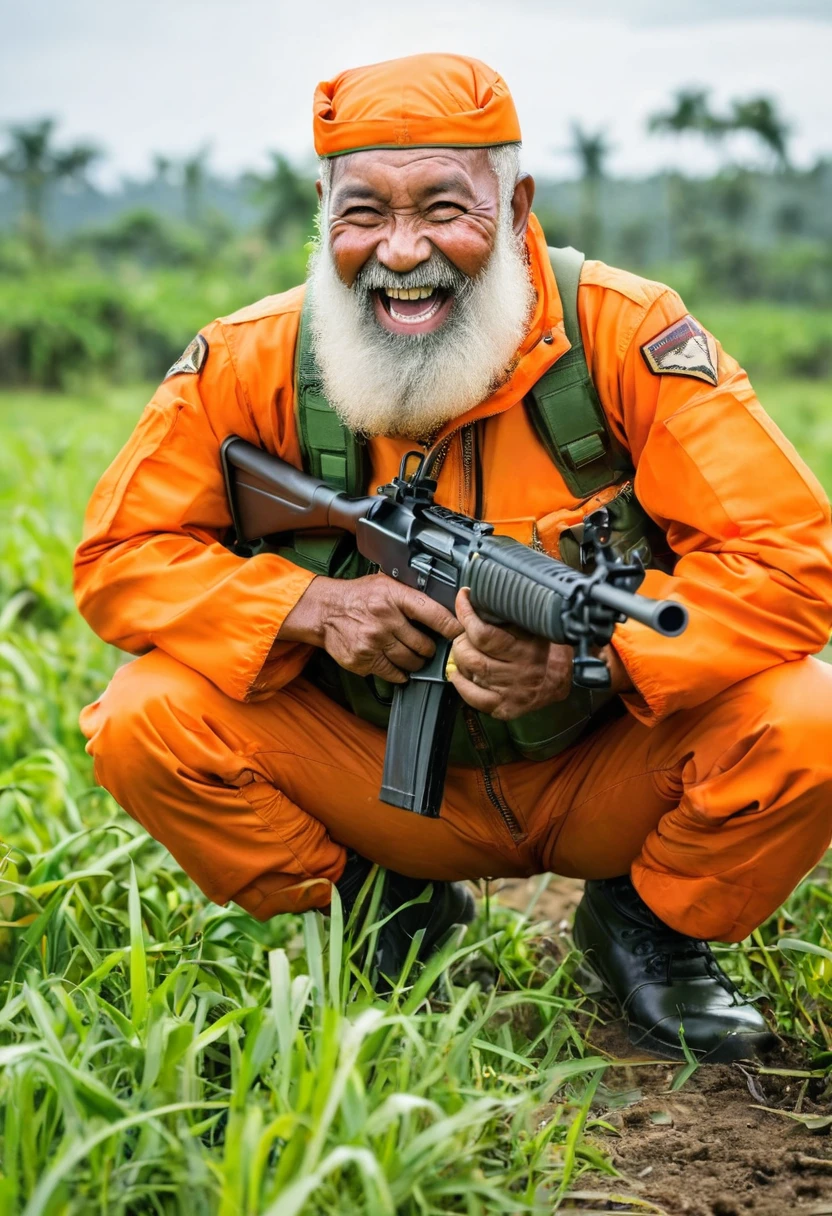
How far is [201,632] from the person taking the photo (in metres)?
2.65

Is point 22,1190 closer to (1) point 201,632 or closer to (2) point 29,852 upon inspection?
(1) point 201,632

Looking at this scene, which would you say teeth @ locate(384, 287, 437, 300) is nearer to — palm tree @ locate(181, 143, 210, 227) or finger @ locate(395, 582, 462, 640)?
finger @ locate(395, 582, 462, 640)

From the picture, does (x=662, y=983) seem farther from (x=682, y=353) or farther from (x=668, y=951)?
(x=682, y=353)

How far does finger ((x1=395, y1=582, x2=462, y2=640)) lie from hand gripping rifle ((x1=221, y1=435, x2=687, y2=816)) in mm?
20

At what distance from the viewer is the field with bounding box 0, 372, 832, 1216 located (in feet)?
5.73

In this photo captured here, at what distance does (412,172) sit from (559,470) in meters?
0.66

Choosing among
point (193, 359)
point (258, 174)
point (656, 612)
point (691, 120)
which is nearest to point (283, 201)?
point (258, 174)

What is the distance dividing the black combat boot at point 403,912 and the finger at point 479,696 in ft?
1.83

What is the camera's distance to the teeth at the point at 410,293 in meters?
2.67

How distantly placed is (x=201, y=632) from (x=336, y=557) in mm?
379

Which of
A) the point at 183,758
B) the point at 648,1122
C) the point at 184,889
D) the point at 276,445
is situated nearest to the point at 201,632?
the point at 183,758

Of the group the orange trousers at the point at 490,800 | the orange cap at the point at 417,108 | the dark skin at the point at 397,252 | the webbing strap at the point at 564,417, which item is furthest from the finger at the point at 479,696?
the orange cap at the point at 417,108

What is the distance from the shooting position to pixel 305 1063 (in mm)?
1979

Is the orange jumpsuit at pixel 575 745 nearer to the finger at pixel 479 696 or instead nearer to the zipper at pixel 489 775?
the zipper at pixel 489 775
